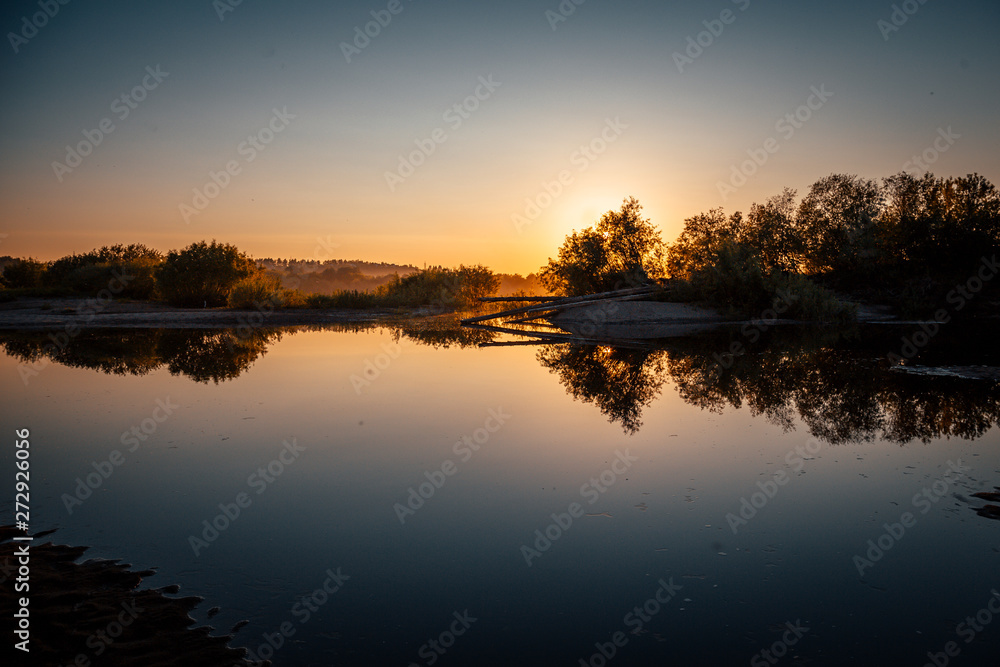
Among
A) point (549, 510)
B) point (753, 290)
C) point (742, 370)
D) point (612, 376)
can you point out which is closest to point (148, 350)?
point (612, 376)

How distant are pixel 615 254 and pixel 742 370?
88.8 ft

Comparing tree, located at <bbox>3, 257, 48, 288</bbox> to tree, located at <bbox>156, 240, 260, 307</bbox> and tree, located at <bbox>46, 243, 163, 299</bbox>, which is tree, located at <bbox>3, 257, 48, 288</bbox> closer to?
tree, located at <bbox>46, 243, 163, 299</bbox>

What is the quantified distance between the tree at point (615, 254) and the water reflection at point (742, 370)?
15106mm

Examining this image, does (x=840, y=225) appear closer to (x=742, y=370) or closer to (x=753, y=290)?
(x=753, y=290)

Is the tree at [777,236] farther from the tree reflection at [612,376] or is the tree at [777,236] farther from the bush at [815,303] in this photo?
the tree reflection at [612,376]

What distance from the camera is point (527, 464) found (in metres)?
7.77

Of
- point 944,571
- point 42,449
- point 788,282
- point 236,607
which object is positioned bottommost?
point 944,571

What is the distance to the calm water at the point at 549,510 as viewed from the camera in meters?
4.15

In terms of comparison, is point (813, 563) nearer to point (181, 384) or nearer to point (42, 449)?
point (42, 449)

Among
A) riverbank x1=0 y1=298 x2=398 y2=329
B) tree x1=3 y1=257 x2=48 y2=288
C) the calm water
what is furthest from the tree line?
tree x1=3 y1=257 x2=48 y2=288

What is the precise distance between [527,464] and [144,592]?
4405mm

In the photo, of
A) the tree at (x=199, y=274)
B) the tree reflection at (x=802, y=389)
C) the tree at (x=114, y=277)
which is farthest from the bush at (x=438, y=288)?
the tree reflection at (x=802, y=389)

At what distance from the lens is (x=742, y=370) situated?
49.5 ft

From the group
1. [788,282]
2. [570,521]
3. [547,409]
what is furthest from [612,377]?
[788,282]
